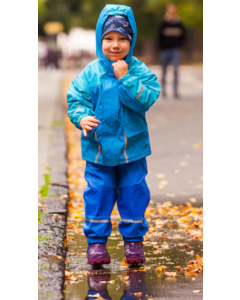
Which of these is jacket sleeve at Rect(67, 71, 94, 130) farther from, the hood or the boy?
the hood

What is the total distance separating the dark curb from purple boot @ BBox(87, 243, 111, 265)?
20cm

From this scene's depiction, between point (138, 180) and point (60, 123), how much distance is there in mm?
8140

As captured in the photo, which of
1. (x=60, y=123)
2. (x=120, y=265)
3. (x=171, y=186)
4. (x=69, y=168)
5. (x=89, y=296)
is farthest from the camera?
(x=60, y=123)

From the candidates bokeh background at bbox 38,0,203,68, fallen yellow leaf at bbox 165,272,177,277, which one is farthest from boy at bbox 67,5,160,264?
bokeh background at bbox 38,0,203,68

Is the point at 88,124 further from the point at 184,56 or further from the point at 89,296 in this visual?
the point at 184,56

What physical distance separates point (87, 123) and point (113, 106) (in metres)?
0.24

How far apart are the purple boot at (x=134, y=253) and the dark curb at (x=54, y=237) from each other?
47cm

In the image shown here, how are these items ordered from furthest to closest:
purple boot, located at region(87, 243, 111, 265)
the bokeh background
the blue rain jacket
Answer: the bokeh background, purple boot, located at region(87, 243, 111, 265), the blue rain jacket

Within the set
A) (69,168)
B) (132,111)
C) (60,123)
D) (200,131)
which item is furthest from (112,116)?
(60,123)

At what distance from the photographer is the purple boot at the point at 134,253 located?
186 inches

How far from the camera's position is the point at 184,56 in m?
46.9

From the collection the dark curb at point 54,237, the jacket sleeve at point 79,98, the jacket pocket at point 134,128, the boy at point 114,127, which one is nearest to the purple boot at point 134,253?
the boy at point 114,127

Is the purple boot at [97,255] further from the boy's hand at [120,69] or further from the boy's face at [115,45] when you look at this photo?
the boy's face at [115,45]

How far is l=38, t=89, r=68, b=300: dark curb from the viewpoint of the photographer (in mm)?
4098
